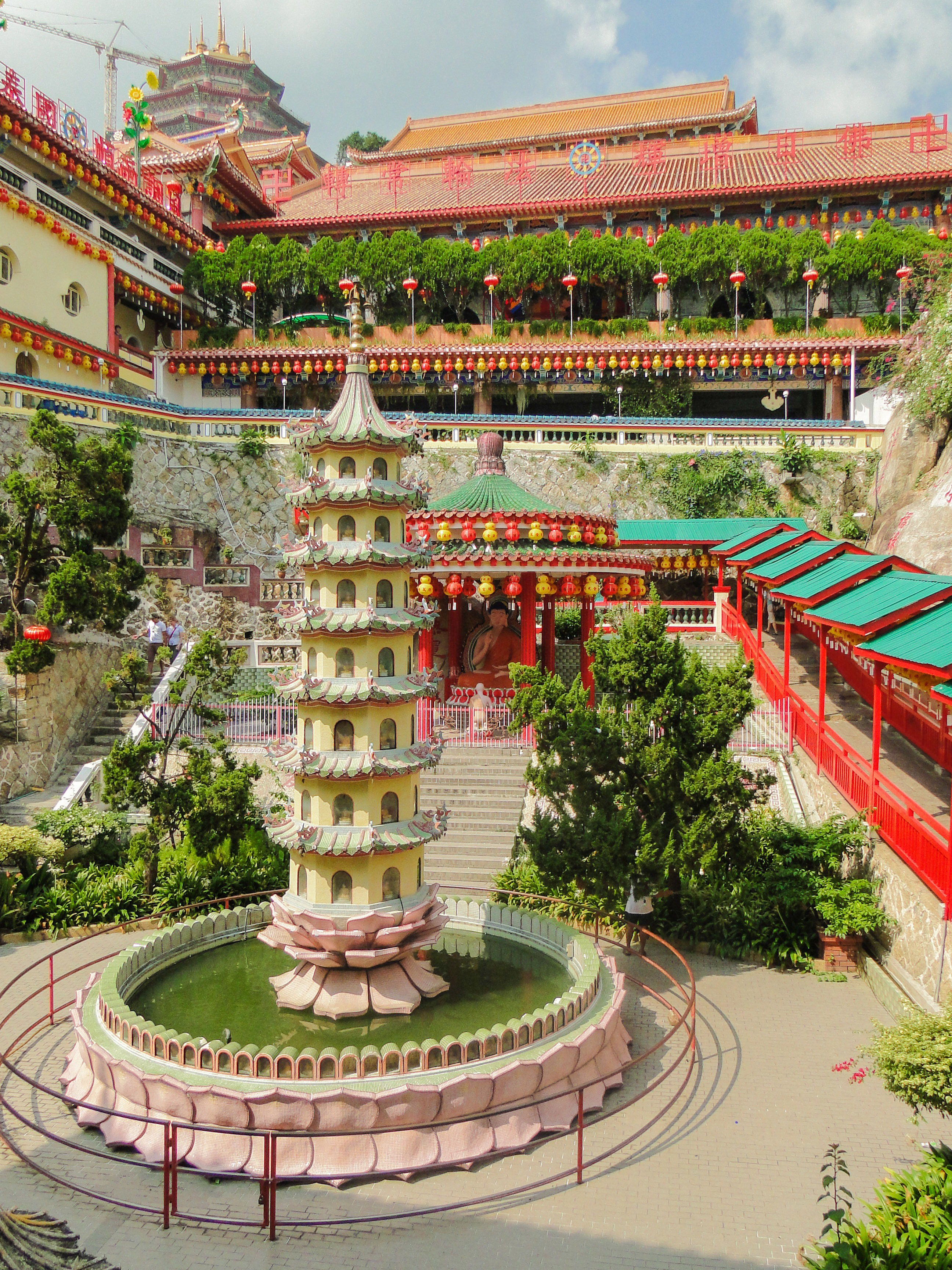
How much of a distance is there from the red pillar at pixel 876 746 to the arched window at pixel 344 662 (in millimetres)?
6261

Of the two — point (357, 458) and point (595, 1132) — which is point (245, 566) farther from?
point (595, 1132)

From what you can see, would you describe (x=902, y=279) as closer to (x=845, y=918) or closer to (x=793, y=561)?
(x=793, y=561)

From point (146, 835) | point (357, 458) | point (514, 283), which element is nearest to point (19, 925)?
point (146, 835)

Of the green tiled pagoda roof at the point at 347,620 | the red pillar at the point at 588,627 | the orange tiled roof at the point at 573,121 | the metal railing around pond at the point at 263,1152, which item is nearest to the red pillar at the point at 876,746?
the metal railing around pond at the point at 263,1152

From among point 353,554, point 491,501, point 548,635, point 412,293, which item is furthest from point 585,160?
point 353,554

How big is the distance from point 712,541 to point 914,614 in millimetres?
13560

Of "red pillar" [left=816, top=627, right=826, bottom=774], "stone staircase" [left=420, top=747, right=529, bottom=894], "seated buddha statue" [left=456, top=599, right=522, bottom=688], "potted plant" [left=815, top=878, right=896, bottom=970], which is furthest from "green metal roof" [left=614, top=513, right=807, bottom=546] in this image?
"potted plant" [left=815, top=878, right=896, bottom=970]

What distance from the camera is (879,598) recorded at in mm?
12680

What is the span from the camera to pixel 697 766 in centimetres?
1201

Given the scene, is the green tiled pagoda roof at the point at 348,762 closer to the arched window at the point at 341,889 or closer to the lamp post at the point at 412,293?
the arched window at the point at 341,889

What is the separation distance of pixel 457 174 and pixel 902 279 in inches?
874

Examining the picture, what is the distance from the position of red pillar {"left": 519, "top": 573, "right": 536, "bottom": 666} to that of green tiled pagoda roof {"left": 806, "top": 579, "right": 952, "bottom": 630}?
5.54 m

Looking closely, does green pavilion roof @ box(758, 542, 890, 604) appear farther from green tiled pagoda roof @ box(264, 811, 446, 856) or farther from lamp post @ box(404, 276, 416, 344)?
lamp post @ box(404, 276, 416, 344)

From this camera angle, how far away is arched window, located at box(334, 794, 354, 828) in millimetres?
9711
